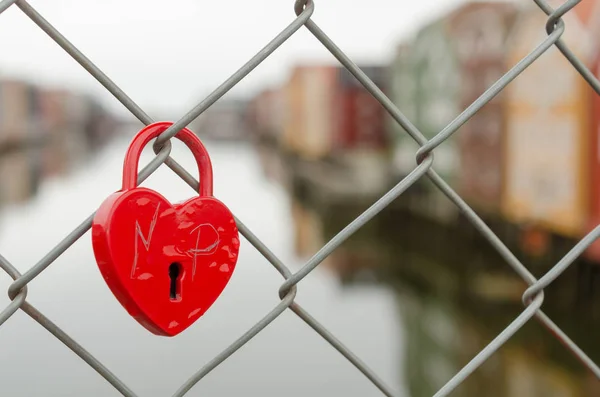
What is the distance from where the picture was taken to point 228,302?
8.05 meters

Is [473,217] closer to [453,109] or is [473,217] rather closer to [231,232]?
[231,232]

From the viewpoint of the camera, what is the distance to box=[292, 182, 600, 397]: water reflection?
613cm

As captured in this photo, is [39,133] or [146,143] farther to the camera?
[39,133]

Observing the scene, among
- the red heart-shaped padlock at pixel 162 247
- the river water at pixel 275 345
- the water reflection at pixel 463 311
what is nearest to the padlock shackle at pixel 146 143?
the red heart-shaped padlock at pixel 162 247

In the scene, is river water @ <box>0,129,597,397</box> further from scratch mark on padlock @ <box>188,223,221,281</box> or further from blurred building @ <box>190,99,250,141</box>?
blurred building @ <box>190,99,250,141</box>

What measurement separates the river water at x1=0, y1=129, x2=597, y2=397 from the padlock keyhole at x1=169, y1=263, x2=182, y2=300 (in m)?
5.43

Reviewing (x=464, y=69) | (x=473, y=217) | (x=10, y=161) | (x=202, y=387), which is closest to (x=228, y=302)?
(x=202, y=387)

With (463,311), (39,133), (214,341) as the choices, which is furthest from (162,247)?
(39,133)

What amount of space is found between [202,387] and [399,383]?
1.65 meters

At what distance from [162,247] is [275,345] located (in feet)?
21.7

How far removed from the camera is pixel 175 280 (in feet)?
1.59

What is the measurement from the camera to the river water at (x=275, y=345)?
19.6 feet

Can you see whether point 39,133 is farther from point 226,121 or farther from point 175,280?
point 175,280

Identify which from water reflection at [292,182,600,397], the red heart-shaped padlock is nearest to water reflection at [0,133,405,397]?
water reflection at [292,182,600,397]
